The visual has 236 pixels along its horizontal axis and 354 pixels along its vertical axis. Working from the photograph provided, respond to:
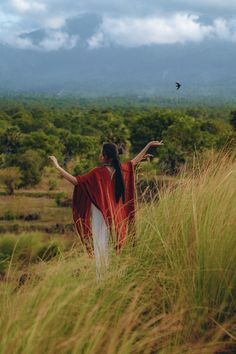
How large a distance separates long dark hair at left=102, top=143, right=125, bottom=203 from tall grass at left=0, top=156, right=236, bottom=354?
647 mm

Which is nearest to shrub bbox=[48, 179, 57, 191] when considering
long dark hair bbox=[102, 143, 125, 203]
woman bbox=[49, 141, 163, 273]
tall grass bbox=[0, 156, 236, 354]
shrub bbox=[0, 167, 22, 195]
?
shrub bbox=[0, 167, 22, 195]

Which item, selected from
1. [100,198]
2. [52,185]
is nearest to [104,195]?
[100,198]

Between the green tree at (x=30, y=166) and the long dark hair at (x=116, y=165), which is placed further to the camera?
the green tree at (x=30, y=166)

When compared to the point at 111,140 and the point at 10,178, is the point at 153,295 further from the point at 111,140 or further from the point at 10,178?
the point at 111,140

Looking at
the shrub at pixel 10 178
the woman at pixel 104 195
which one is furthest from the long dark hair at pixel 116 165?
the shrub at pixel 10 178

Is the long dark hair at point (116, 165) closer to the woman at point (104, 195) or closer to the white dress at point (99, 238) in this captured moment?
the woman at point (104, 195)

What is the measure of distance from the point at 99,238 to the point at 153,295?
1506mm

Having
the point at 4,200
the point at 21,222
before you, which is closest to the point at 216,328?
the point at 21,222

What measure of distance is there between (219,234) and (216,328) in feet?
2.27

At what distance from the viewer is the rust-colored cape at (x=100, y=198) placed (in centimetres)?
571

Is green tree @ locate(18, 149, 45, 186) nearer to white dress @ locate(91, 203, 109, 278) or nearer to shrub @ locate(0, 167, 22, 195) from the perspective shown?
shrub @ locate(0, 167, 22, 195)

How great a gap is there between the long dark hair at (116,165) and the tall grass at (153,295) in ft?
2.12

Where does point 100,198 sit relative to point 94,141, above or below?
above

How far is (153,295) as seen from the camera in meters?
3.97
